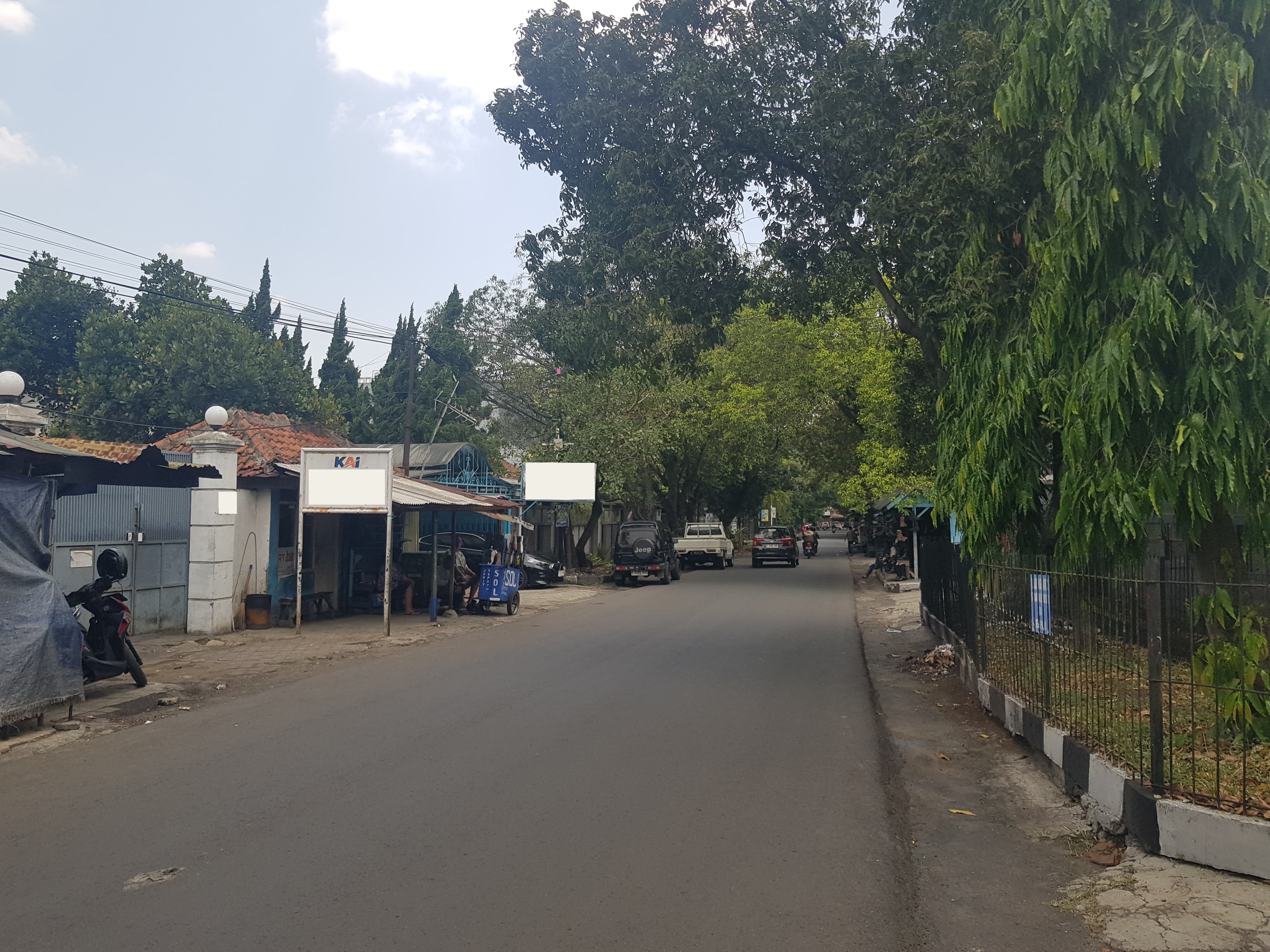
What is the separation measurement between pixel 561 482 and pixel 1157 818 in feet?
83.3

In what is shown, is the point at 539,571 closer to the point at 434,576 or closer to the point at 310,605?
the point at 434,576

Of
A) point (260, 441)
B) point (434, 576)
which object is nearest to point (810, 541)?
point (434, 576)

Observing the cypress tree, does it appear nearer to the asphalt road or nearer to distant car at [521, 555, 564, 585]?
distant car at [521, 555, 564, 585]

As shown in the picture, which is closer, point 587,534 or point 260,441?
point 260,441

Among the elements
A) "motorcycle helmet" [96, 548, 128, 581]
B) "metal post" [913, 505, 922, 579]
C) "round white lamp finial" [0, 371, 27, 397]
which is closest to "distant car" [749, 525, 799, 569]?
"metal post" [913, 505, 922, 579]

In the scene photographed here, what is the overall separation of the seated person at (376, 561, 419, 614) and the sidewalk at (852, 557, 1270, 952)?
43.7ft

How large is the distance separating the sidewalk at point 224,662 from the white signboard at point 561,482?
886 centimetres

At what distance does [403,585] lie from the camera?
20062mm

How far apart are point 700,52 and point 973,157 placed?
214 inches

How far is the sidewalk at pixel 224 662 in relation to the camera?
9086mm

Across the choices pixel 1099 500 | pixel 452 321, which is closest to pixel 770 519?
pixel 452 321

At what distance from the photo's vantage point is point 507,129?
15.3m

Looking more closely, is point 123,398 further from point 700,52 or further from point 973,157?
point 973,157

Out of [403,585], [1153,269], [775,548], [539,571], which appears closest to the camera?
[1153,269]
